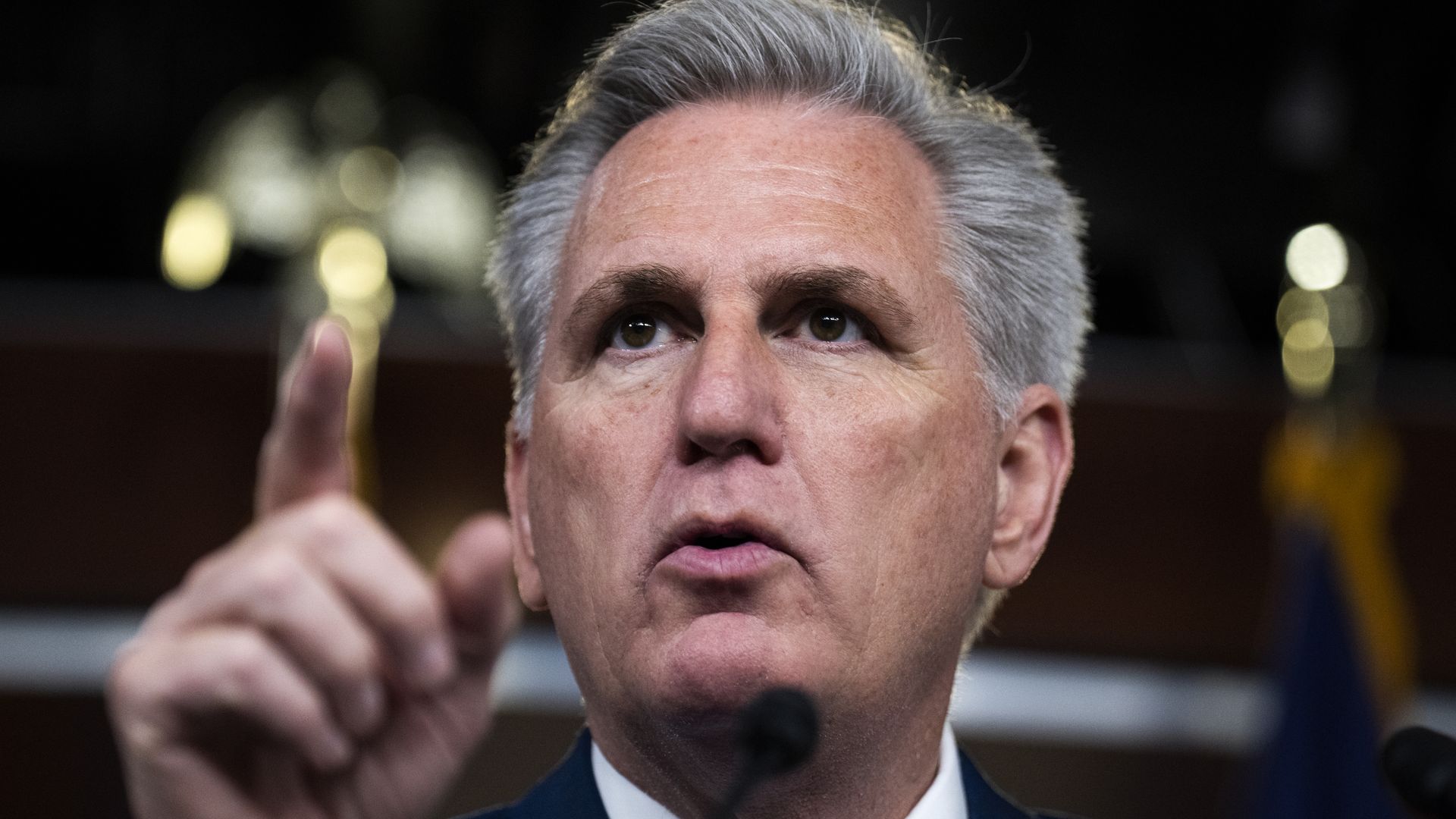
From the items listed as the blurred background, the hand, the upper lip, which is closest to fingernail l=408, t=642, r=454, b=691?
the hand

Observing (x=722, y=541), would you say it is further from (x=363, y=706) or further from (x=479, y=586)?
A: (x=363, y=706)

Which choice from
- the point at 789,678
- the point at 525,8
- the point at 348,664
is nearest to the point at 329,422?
the point at 348,664

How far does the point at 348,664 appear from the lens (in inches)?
51.3

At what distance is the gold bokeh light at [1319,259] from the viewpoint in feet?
12.4

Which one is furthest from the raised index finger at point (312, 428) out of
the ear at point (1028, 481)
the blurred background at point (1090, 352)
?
the blurred background at point (1090, 352)

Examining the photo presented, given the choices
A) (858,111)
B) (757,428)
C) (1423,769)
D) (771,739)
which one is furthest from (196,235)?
(1423,769)

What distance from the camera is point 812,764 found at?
1.43 m

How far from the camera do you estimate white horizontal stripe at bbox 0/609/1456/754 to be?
383 cm

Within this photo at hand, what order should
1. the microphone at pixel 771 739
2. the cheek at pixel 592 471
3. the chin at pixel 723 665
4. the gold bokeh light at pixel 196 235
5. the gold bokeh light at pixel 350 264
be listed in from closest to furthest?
the microphone at pixel 771 739, the chin at pixel 723 665, the cheek at pixel 592 471, the gold bokeh light at pixel 350 264, the gold bokeh light at pixel 196 235

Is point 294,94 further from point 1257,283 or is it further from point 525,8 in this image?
point 1257,283

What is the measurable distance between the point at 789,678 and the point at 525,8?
3.39 metres

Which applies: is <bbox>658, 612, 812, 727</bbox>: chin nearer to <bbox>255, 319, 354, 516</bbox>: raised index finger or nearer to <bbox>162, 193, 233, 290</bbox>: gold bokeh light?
<bbox>255, 319, 354, 516</bbox>: raised index finger

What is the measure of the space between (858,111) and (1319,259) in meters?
2.56

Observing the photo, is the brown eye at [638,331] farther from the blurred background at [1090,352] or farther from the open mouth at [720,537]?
the blurred background at [1090,352]
